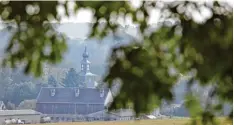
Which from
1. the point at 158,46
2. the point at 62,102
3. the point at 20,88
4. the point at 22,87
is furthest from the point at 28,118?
the point at 158,46

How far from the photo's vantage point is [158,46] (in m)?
0.65

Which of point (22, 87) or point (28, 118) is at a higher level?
point (22, 87)

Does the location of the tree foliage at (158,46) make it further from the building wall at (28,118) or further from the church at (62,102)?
the building wall at (28,118)

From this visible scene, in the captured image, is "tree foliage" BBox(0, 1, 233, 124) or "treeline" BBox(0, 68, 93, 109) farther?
"treeline" BBox(0, 68, 93, 109)

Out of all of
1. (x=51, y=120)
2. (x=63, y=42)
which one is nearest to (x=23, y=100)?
(x=51, y=120)

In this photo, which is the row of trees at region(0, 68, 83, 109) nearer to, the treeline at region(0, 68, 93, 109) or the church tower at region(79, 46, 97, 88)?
the treeline at region(0, 68, 93, 109)

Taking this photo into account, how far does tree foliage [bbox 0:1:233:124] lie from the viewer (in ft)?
2.02

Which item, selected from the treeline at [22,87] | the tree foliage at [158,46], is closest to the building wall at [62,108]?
the treeline at [22,87]

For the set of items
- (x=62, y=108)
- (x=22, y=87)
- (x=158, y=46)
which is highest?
(x=22, y=87)

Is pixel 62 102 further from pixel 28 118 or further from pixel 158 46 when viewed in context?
pixel 158 46

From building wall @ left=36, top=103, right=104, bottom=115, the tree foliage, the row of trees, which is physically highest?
the row of trees

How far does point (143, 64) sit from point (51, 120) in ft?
8.75

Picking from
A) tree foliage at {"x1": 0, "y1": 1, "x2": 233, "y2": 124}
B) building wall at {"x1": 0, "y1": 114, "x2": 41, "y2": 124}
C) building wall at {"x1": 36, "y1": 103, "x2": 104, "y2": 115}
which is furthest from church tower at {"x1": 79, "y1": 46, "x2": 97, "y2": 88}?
tree foliage at {"x1": 0, "y1": 1, "x2": 233, "y2": 124}

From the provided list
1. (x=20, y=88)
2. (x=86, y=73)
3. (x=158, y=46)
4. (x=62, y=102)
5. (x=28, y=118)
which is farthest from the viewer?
(x=28, y=118)
